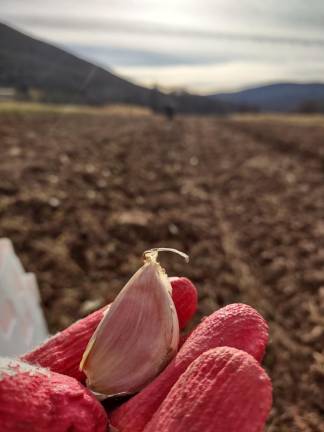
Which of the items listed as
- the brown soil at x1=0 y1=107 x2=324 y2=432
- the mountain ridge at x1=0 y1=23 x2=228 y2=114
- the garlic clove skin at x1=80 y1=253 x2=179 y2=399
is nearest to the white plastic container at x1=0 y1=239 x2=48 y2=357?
the brown soil at x1=0 y1=107 x2=324 y2=432

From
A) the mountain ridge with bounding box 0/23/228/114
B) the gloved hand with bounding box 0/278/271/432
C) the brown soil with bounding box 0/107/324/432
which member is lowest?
the brown soil with bounding box 0/107/324/432

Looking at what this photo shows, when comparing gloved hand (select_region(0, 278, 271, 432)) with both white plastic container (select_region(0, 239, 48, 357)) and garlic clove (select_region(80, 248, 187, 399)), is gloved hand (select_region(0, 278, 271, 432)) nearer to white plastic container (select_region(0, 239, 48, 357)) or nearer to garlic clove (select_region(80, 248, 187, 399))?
garlic clove (select_region(80, 248, 187, 399))

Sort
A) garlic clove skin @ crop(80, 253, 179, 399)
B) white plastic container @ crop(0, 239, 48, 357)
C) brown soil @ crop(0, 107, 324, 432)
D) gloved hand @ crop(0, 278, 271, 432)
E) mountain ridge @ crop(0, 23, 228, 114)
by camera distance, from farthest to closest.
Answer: brown soil @ crop(0, 107, 324, 432) → mountain ridge @ crop(0, 23, 228, 114) → white plastic container @ crop(0, 239, 48, 357) → garlic clove skin @ crop(80, 253, 179, 399) → gloved hand @ crop(0, 278, 271, 432)

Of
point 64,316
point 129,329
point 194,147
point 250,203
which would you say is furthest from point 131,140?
point 129,329

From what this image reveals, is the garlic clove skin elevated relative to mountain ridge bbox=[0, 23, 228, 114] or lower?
lower

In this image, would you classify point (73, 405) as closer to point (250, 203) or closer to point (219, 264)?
point (219, 264)

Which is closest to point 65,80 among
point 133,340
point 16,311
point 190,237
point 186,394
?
point 190,237

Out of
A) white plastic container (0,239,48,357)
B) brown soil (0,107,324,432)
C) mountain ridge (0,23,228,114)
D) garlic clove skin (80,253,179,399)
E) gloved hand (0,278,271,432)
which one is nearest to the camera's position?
gloved hand (0,278,271,432)

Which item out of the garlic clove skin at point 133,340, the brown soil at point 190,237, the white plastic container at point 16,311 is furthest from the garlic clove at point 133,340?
the brown soil at point 190,237
